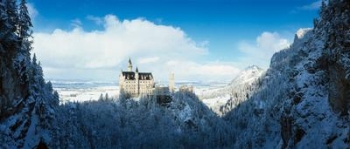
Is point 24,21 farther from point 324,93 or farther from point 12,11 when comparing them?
point 324,93

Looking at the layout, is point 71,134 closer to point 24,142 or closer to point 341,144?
point 24,142

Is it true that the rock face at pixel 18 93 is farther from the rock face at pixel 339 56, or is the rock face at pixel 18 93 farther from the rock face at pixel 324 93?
the rock face at pixel 339 56

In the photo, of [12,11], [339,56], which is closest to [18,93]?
[12,11]

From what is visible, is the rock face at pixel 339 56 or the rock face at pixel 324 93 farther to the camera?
the rock face at pixel 324 93

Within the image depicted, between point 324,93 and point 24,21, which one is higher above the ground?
point 24,21

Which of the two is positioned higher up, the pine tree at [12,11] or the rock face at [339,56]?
the pine tree at [12,11]

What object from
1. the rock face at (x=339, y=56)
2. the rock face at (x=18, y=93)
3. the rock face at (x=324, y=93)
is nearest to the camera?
the rock face at (x=339, y=56)

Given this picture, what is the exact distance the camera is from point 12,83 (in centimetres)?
7494

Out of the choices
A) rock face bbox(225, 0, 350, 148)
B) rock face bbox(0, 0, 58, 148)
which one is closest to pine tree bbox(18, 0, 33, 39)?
rock face bbox(0, 0, 58, 148)

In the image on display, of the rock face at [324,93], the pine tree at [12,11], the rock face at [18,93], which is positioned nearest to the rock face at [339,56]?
the rock face at [324,93]

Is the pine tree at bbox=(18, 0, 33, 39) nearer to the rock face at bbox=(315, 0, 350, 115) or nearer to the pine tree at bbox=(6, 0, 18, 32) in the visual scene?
the pine tree at bbox=(6, 0, 18, 32)

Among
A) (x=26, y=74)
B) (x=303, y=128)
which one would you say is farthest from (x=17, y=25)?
(x=303, y=128)

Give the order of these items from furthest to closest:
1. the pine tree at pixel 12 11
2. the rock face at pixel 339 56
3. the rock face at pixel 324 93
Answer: the pine tree at pixel 12 11, the rock face at pixel 324 93, the rock face at pixel 339 56

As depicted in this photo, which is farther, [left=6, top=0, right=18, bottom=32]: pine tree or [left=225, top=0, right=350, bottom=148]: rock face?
[left=6, top=0, right=18, bottom=32]: pine tree
